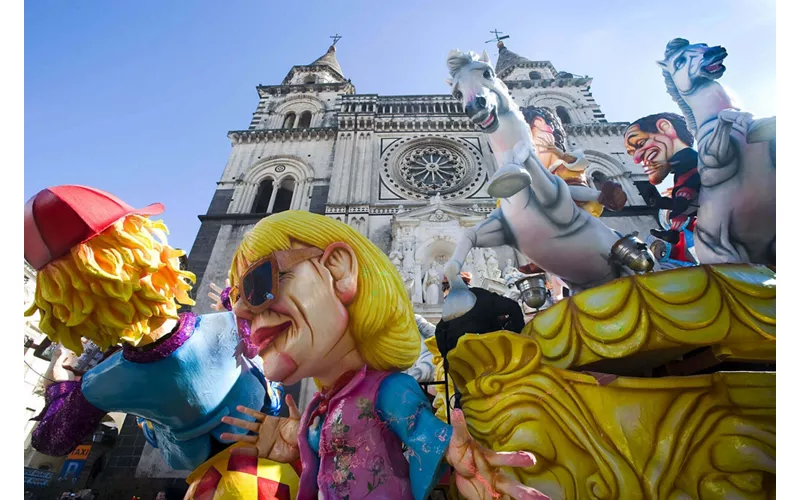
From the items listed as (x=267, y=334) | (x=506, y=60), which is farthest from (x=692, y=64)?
(x=506, y=60)

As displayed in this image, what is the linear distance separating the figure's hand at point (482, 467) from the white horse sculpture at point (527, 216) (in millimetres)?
1355

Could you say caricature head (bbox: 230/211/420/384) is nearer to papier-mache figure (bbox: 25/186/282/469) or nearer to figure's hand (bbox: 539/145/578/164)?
papier-mache figure (bbox: 25/186/282/469)

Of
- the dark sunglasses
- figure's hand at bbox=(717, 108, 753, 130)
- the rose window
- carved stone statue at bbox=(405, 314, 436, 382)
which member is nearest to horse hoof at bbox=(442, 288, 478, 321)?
the dark sunglasses

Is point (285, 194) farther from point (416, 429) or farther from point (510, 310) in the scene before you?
point (416, 429)

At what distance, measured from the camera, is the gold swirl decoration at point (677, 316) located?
1.40 metres

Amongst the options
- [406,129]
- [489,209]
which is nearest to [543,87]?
[406,129]

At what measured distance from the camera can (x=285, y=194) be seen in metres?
13.6

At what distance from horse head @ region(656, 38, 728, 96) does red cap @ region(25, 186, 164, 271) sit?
445 centimetres

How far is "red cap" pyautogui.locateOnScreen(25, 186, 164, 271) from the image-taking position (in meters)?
1.64

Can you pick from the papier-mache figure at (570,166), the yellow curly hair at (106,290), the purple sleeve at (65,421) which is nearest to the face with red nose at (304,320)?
the yellow curly hair at (106,290)

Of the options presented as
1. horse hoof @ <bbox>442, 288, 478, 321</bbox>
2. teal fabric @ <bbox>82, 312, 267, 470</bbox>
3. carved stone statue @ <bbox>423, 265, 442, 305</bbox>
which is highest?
carved stone statue @ <bbox>423, 265, 442, 305</bbox>

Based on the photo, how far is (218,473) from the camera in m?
2.08

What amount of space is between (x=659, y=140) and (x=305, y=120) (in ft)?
48.2
